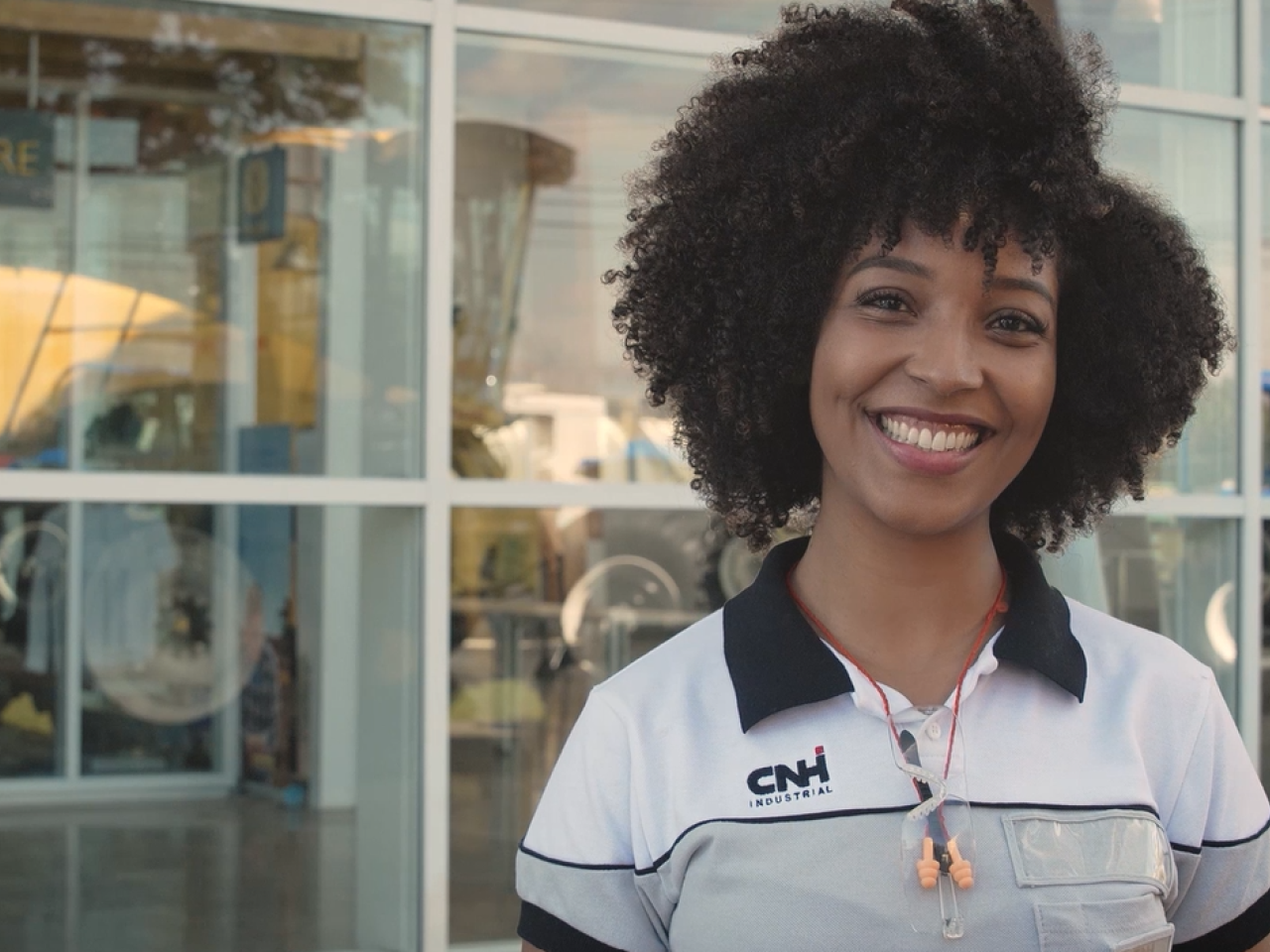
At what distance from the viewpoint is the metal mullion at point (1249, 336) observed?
18.8ft

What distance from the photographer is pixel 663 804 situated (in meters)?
1.68

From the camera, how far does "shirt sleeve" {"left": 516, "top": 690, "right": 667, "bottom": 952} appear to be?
1698mm

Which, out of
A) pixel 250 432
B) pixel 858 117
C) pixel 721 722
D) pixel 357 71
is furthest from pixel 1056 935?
pixel 357 71

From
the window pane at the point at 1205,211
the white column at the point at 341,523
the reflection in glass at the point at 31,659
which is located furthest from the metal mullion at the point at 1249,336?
the reflection in glass at the point at 31,659

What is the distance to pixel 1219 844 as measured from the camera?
1700 mm

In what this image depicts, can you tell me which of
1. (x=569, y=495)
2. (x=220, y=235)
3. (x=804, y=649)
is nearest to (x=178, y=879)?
(x=569, y=495)

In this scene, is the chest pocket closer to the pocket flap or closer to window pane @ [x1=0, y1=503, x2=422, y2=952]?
the pocket flap

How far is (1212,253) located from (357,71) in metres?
3.00

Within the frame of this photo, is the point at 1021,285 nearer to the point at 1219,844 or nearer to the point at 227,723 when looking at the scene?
the point at 1219,844

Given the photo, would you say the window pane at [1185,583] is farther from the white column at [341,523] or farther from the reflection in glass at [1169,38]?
the white column at [341,523]

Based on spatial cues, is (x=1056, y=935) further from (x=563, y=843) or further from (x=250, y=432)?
(x=250, y=432)

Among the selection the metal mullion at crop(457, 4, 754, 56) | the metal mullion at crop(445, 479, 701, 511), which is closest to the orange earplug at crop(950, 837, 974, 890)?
the metal mullion at crop(445, 479, 701, 511)

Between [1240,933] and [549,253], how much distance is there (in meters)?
3.73

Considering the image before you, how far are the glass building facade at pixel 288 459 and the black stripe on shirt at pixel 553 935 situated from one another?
9.76ft
